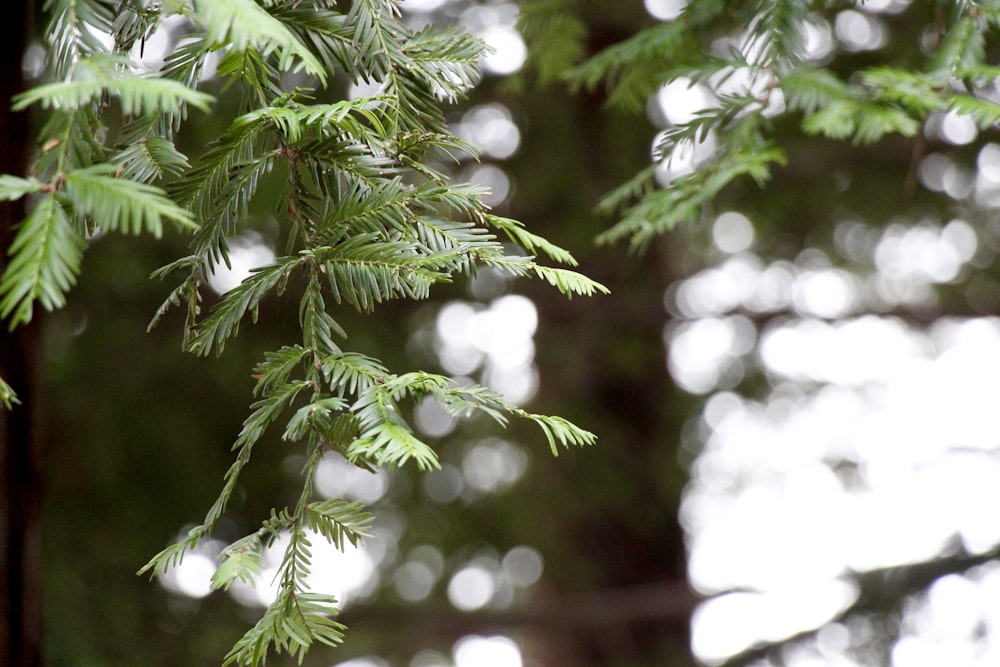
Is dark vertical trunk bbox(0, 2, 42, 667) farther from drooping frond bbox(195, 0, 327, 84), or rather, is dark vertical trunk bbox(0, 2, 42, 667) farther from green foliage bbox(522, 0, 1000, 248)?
green foliage bbox(522, 0, 1000, 248)

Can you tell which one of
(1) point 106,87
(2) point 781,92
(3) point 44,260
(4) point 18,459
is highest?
(2) point 781,92

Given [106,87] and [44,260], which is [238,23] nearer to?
[106,87]

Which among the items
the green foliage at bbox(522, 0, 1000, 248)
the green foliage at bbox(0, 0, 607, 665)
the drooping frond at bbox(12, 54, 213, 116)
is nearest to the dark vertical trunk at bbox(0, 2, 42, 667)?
the green foliage at bbox(0, 0, 607, 665)

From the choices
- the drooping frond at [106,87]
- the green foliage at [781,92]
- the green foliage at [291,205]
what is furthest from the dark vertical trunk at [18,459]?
the green foliage at [781,92]

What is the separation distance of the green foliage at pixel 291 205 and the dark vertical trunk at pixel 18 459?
110 cm

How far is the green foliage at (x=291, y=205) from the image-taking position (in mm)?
824

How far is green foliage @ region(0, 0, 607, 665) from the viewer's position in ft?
2.70

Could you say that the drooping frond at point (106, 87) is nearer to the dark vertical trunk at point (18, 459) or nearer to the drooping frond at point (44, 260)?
the drooping frond at point (44, 260)

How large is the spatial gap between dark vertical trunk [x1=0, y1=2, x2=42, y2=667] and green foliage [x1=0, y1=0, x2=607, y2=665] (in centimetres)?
110

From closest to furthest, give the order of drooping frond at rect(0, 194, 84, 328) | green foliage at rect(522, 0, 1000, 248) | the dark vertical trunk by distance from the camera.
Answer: drooping frond at rect(0, 194, 84, 328), green foliage at rect(522, 0, 1000, 248), the dark vertical trunk

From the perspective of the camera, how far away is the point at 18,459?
2.00 meters

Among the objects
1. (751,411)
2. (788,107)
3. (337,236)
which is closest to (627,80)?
(788,107)

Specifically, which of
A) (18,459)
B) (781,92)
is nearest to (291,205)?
(781,92)

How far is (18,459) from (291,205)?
1373 millimetres
